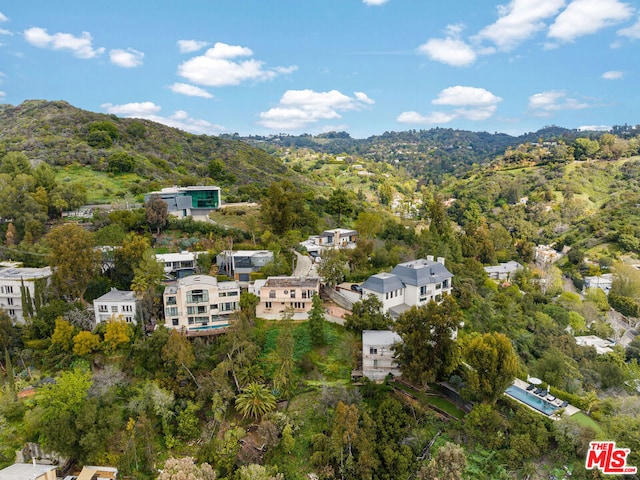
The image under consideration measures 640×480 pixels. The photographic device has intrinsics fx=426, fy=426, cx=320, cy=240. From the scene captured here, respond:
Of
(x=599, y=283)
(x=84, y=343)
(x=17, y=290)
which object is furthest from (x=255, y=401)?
(x=599, y=283)

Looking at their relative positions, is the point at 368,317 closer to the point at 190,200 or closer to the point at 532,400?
the point at 532,400

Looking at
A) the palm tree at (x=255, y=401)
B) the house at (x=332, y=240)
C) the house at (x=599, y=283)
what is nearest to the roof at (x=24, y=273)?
the palm tree at (x=255, y=401)

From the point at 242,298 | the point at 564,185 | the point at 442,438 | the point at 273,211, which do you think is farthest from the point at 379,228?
the point at 564,185

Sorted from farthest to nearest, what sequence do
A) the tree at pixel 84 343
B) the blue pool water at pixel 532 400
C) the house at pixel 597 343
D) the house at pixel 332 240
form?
the house at pixel 332 240 < the house at pixel 597 343 < the tree at pixel 84 343 < the blue pool water at pixel 532 400

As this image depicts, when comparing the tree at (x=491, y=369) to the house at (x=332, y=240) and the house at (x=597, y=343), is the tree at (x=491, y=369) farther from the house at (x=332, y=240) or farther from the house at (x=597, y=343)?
the house at (x=332, y=240)

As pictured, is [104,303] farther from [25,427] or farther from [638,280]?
[638,280]

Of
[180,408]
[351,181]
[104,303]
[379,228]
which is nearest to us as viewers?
[180,408]
